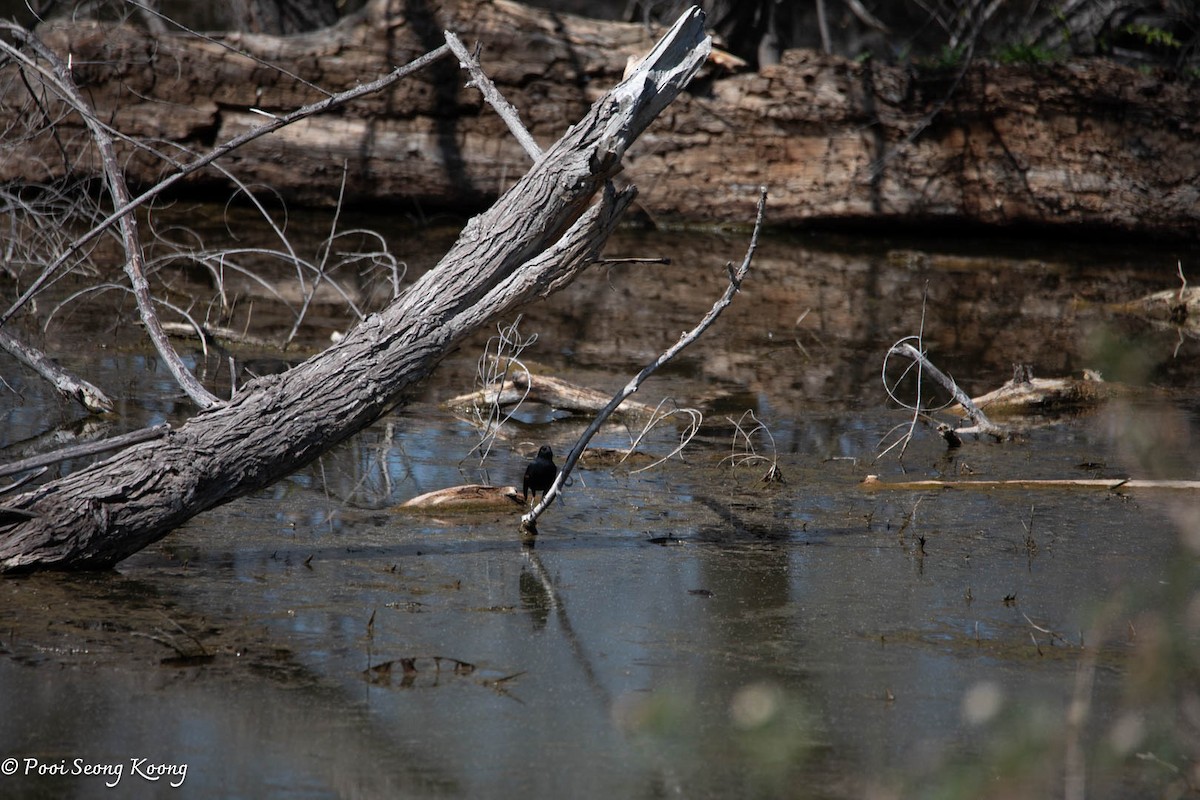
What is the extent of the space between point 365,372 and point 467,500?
89cm

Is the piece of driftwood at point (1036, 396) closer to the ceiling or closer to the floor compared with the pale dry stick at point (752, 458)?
closer to the ceiling

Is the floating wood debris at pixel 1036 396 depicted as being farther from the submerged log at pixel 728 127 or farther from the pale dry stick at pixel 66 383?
the submerged log at pixel 728 127

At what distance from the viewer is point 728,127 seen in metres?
11.5

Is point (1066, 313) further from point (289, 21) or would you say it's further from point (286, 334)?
point (289, 21)

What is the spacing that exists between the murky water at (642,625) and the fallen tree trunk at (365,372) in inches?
7.1

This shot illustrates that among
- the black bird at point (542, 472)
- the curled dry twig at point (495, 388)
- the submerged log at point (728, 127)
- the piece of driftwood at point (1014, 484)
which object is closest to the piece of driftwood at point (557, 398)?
the curled dry twig at point (495, 388)

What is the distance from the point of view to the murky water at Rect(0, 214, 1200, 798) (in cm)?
269

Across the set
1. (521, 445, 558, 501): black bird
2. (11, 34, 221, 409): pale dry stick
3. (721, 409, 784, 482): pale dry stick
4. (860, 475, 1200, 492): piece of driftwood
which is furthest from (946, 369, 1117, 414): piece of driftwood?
(11, 34, 221, 409): pale dry stick

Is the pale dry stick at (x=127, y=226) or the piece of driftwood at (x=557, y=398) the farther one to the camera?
the piece of driftwood at (x=557, y=398)

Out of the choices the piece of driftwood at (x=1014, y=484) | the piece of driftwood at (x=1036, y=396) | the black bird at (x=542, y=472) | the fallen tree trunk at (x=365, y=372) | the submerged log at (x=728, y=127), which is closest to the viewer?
the fallen tree trunk at (x=365, y=372)

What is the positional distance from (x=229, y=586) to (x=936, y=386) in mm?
4490

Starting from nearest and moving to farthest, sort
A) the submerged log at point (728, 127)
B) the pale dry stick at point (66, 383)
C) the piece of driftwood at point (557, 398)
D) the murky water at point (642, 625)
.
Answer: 1. the murky water at point (642, 625)
2. the pale dry stick at point (66, 383)
3. the piece of driftwood at point (557, 398)
4. the submerged log at point (728, 127)

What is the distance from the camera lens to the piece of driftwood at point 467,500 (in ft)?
14.9

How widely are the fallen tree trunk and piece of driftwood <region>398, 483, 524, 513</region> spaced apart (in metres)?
0.69
